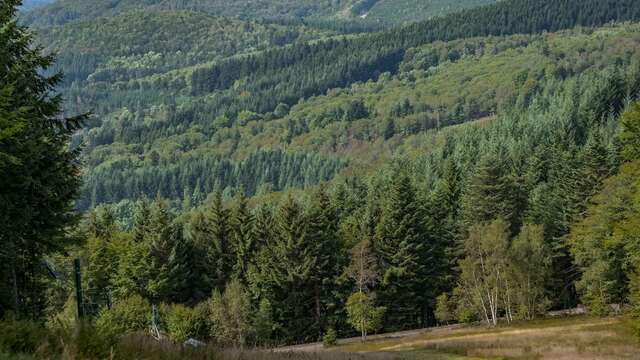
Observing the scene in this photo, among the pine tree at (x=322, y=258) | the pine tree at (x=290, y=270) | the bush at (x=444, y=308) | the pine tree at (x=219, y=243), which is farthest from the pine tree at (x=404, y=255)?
the pine tree at (x=219, y=243)

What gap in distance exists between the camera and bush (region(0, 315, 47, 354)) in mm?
10223

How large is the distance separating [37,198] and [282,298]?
57.6 metres

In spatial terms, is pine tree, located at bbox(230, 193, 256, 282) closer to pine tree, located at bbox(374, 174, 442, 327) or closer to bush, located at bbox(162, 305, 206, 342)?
bush, located at bbox(162, 305, 206, 342)

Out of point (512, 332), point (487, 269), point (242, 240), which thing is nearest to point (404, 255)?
point (487, 269)

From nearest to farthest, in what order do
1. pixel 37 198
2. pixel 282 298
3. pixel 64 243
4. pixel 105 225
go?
pixel 37 198, pixel 64 243, pixel 282 298, pixel 105 225

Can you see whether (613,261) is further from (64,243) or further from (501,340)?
(64,243)

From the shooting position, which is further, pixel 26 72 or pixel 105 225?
pixel 105 225

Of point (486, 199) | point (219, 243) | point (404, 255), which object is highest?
point (486, 199)

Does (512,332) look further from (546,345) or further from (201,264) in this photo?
(201,264)

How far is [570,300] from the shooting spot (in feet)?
279

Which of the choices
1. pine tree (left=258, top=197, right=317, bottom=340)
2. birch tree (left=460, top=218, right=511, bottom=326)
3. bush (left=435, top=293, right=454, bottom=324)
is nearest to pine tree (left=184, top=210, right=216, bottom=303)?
pine tree (left=258, top=197, right=317, bottom=340)

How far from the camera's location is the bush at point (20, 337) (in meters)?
10.2

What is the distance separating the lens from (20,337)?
10.7 metres

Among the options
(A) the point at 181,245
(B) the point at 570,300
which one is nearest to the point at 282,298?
(A) the point at 181,245
